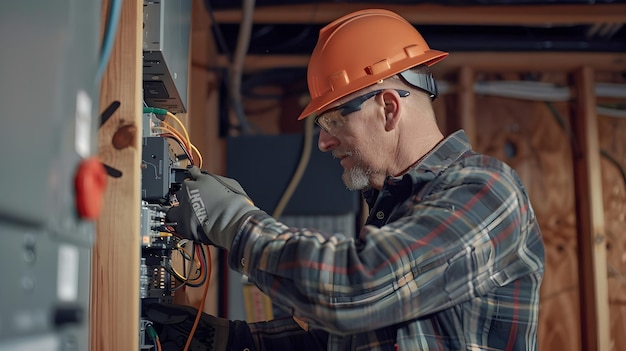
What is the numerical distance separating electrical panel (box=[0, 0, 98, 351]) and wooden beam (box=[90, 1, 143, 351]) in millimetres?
248

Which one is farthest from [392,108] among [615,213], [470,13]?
[615,213]

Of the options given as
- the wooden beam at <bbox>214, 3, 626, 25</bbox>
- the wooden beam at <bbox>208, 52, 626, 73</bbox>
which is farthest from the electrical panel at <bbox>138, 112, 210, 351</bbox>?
the wooden beam at <bbox>208, 52, 626, 73</bbox>

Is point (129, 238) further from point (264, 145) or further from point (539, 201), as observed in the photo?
point (539, 201)

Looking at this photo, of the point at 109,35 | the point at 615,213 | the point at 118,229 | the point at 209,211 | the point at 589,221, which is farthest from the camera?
the point at 615,213

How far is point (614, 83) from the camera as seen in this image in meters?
Result: 2.85

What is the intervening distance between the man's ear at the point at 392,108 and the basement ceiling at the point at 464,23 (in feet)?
3.25

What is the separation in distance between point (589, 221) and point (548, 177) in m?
0.22

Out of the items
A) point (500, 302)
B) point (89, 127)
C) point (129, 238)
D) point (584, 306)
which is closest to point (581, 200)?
point (584, 306)

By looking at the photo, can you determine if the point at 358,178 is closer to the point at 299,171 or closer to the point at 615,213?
the point at 299,171

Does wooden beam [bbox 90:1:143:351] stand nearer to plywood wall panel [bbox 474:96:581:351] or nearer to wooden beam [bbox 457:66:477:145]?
wooden beam [bbox 457:66:477:145]

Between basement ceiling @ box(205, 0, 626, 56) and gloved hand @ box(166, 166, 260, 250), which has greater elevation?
basement ceiling @ box(205, 0, 626, 56)

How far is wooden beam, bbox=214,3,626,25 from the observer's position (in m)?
2.36

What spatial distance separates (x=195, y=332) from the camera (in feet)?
4.69

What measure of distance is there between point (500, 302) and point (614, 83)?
193cm
